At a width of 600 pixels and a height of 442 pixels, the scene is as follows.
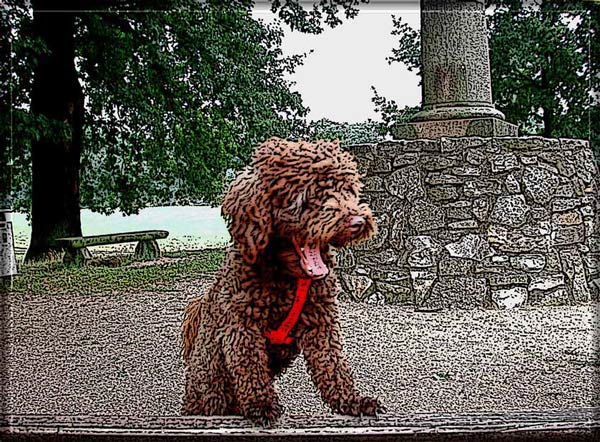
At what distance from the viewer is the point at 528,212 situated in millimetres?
4695

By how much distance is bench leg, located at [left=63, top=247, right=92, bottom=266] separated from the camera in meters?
7.04

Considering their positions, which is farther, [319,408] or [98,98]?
[98,98]

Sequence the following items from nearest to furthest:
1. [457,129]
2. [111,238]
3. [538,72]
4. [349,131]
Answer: [457,129] → [349,131] → [111,238] → [538,72]

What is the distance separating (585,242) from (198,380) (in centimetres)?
397

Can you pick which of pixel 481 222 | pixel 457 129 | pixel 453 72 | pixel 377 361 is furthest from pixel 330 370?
pixel 453 72

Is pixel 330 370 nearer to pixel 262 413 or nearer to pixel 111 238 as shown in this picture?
pixel 262 413

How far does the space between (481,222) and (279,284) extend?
3.45 meters

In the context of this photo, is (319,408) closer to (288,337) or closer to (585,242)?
(288,337)

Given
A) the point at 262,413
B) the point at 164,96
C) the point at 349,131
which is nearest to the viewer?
the point at 262,413

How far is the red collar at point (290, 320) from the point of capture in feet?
4.61

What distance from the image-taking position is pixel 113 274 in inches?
271

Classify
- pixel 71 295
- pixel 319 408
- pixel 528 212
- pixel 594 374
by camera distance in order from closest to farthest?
pixel 319 408
pixel 594 374
pixel 528 212
pixel 71 295

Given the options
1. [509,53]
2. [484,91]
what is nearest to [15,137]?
[484,91]

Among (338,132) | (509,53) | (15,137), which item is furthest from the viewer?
(509,53)
